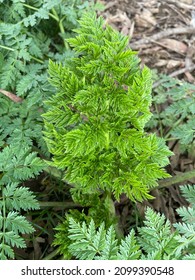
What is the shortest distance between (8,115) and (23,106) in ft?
0.36

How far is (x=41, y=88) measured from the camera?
Answer: 9.07 feet

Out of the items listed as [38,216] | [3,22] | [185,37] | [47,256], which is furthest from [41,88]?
[185,37]

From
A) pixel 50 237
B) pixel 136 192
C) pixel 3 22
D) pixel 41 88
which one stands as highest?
pixel 3 22

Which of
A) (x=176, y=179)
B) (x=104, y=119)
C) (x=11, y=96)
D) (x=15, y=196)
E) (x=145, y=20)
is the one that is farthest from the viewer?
(x=145, y=20)

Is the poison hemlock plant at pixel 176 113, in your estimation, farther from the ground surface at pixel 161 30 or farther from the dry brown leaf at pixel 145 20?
the dry brown leaf at pixel 145 20

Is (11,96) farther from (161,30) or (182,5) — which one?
(182,5)

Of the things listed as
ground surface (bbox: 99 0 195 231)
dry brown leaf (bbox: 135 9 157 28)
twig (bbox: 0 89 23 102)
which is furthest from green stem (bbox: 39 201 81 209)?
dry brown leaf (bbox: 135 9 157 28)

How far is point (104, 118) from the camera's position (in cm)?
219

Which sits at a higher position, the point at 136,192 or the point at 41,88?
the point at 41,88

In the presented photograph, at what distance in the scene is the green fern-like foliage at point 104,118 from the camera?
6.89 feet

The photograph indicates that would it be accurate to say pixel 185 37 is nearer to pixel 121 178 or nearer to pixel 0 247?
pixel 121 178

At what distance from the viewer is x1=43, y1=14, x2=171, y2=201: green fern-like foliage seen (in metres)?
2.10

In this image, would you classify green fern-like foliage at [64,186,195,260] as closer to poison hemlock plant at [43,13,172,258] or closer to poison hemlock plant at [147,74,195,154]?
poison hemlock plant at [43,13,172,258]

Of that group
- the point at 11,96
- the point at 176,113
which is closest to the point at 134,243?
the point at 176,113
